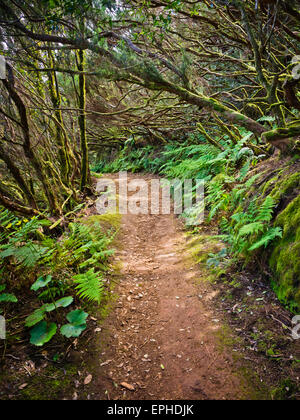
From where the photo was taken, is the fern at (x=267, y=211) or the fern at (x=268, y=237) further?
the fern at (x=267, y=211)

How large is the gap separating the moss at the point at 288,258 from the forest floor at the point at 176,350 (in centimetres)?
20

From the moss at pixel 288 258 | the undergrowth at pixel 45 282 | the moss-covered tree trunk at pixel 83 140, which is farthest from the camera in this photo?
the moss-covered tree trunk at pixel 83 140

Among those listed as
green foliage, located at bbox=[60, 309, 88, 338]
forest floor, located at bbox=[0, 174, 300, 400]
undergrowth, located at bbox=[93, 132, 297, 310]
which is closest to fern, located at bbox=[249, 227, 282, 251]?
undergrowth, located at bbox=[93, 132, 297, 310]

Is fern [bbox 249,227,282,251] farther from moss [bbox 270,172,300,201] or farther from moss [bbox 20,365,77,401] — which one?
moss [bbox 20,365,77,401]

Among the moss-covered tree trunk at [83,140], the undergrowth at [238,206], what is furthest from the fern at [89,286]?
the moss-covered tree trunk at [83,140]

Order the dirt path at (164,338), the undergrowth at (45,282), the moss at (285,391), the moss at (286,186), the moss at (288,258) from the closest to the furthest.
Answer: the moss at (285,391), the dirt path at (164,338), the undergrowth at (45,282), the moss at (288,258), the moss at (286,186)

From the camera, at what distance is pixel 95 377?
7.43 ft

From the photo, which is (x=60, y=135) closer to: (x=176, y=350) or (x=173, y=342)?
(x=173, y=342)

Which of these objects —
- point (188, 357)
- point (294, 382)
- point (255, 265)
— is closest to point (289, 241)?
point (255, 265)

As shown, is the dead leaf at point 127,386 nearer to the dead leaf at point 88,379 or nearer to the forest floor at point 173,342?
the forest floor at point 173,342

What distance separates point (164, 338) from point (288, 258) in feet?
5.85

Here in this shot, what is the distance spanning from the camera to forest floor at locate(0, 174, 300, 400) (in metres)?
2.06

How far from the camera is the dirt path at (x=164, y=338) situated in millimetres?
2180

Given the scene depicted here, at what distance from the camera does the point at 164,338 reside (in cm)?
280
